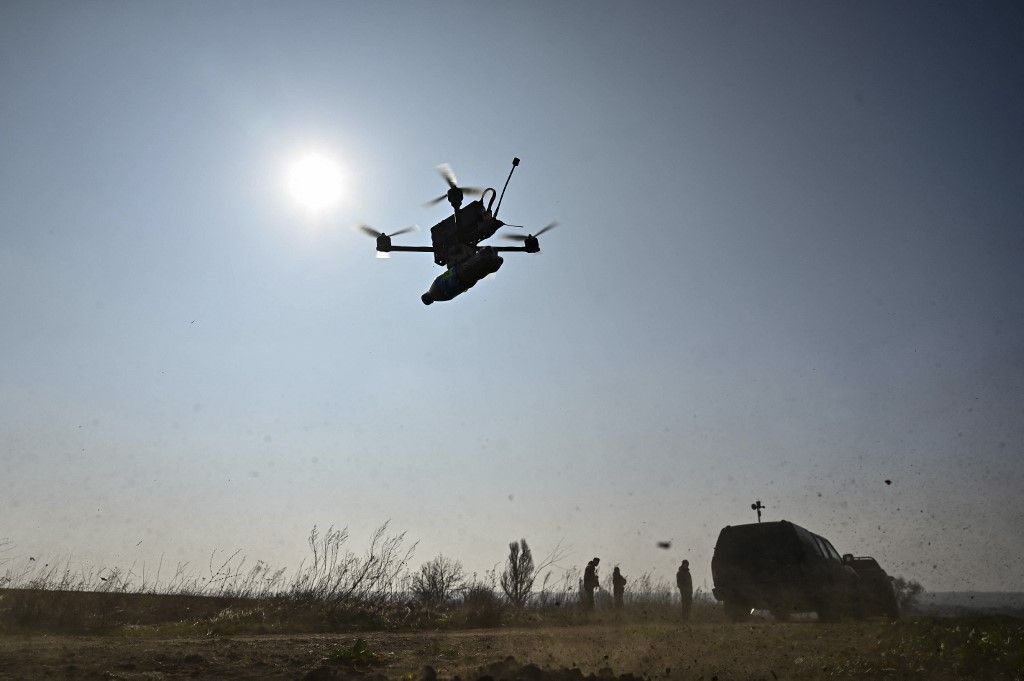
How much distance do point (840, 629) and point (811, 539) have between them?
3.87 meters

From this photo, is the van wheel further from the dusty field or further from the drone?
the drone

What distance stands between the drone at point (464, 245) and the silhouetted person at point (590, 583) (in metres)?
9.97

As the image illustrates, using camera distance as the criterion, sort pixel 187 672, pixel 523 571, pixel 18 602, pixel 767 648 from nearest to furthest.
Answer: pixel 187 672, pixel 767 648, pixel 18 602, pixel 523 571

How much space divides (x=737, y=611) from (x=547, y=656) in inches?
321

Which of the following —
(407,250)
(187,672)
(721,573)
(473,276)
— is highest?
(407,250)

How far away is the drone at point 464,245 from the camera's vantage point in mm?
14227

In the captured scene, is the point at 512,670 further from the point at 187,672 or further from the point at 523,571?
the point at 523,571

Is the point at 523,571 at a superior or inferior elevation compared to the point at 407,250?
inferior

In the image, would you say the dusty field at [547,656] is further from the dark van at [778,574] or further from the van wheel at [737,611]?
the van wheel at [737,611]

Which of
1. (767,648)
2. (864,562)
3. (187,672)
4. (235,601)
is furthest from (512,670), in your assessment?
(864,562)

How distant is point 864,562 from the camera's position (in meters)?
18.1

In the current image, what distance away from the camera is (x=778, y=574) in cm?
1422

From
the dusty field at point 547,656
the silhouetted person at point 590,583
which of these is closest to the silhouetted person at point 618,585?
the silhouetted person at point 590,583

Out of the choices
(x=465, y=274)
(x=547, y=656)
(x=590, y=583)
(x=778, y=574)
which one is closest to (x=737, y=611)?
(x=778, y=574)
